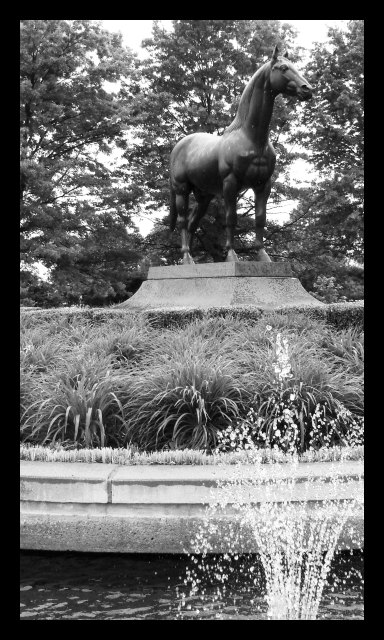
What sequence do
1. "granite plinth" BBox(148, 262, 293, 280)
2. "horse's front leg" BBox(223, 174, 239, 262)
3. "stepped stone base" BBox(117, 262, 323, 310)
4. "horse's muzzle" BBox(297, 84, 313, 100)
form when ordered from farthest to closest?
"horse's front leg" BBox(223, 174, 239, 262) → "granite plinth" BBox(148, 262, 293, 280) → "stepped stone base" BBox(117, 262, 323, 310) → "horse's muzzle" BBox(297, 84, 313, 100)

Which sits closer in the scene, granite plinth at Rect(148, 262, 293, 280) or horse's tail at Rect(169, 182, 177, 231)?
granite plinth at Rect(148, 262, 293, 280)

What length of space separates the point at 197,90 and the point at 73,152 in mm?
4564

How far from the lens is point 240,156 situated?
965 centimetres

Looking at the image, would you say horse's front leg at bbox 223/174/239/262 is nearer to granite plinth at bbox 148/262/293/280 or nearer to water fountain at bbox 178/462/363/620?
granite plinth at bbox 148/262/293/280

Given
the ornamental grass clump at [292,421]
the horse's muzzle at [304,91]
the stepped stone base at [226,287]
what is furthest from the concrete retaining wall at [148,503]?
the horse's muzzle at [304,91]

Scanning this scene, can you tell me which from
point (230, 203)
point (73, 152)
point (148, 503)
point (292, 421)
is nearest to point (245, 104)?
point (230, 203)

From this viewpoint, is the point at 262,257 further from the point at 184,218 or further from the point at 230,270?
the point at 184,218

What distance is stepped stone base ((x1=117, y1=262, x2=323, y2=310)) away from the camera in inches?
378

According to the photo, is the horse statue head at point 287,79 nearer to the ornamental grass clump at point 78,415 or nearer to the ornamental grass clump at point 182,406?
the ornamental grass clump at point 182,406

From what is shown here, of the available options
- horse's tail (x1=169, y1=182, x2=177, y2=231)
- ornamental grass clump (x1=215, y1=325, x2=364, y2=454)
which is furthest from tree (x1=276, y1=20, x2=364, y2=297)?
ornamental grass clump (x1=215, y1=325, x2=364, y2=454)

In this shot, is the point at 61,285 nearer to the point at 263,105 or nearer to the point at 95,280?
the point at 95,280

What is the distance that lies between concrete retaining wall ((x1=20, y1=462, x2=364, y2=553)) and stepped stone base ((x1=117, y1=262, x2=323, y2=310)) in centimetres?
511

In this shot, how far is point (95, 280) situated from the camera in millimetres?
21438

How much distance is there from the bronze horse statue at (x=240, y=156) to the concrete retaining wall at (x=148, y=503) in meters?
6.11
